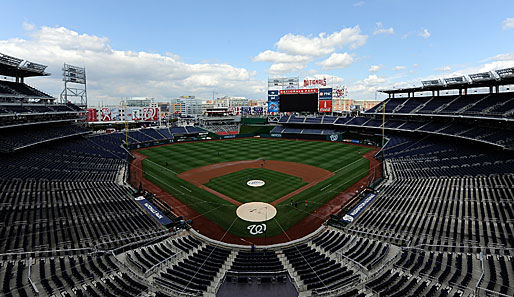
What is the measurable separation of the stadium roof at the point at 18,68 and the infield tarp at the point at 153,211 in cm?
3261

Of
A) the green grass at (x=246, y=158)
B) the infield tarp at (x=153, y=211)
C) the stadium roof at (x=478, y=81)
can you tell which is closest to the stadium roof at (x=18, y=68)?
the green grass at (x=246, y=158)

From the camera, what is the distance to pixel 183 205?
28.0 m

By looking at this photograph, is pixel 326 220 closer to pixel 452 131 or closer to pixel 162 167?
pixel 162 167

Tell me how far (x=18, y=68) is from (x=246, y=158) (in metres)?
41.0

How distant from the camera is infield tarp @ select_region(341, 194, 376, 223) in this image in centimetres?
2339

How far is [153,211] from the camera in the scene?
25234mm

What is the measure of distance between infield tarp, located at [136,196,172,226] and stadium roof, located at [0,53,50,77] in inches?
1284

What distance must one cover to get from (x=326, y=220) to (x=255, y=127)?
72.0 m

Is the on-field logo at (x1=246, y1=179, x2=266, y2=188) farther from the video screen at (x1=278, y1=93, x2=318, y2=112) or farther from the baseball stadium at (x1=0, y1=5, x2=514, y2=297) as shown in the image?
the video screen at (x1=278, y1=93, x2=318, y2=112)

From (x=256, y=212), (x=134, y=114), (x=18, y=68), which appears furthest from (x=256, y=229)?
(x=134, y=114)

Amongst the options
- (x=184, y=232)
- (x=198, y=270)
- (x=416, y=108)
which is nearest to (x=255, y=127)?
(x=416, y=108)

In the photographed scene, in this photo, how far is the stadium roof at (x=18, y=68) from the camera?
38.5 meters

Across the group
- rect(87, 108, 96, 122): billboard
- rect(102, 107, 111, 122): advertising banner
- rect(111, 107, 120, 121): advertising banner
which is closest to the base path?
rect(87, 108, 96, 122): billboard

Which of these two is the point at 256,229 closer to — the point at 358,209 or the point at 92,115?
the point at 358,209
